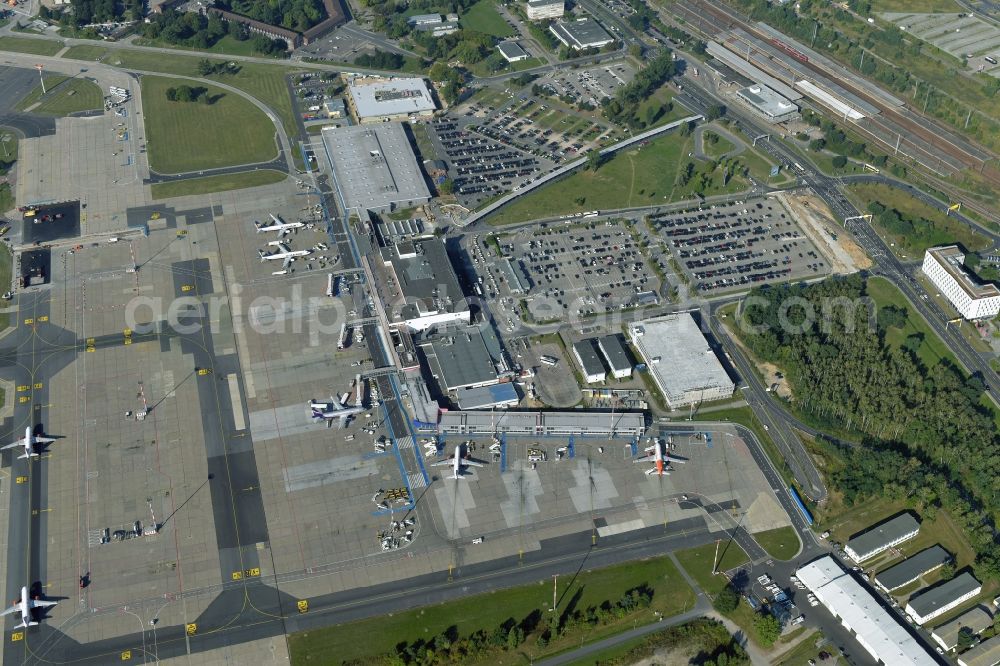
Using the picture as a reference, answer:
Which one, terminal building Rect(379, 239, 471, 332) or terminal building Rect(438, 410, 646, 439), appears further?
terminal building Rect(379, 239, 471, 332)

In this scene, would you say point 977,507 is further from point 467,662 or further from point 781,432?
point 467,662

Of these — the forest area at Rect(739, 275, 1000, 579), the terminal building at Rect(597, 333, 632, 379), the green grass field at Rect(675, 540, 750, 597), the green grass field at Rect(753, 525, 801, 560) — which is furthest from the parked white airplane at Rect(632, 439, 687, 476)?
the forest area at Rect(739, 275, 1000, 579)

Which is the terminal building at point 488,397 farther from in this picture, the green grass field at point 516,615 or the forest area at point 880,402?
the forest area at point 880,402

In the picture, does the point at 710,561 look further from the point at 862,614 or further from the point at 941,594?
the point at 941,594

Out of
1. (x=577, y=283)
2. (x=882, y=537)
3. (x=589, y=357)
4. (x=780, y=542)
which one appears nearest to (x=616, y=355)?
(x=589, y=357)

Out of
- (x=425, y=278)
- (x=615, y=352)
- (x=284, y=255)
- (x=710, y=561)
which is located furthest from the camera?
(x=284, y=255)

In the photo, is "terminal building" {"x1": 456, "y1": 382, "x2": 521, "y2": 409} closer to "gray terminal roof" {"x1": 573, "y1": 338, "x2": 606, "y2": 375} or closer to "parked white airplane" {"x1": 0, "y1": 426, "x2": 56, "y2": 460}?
"gray terminal roof" {"x1": 573, "y1": 338, "x2": 606, "y2": 375}

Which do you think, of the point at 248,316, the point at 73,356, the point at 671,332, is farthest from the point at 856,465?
the point at 73,356
